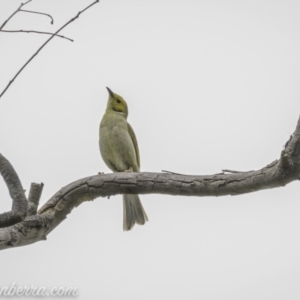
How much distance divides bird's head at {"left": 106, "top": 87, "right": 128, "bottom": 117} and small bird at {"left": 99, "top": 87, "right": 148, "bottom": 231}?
0.79 feet

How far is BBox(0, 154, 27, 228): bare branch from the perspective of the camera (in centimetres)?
333

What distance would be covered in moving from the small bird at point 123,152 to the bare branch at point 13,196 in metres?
3.45

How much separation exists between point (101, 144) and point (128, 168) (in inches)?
19.2

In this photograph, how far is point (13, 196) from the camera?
336cm

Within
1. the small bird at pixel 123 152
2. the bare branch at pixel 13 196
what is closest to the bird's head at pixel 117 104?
the small bird at pixel 123 152

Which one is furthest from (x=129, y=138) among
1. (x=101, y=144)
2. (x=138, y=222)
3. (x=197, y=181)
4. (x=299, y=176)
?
(x=299, y=176)

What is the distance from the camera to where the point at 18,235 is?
3734mm

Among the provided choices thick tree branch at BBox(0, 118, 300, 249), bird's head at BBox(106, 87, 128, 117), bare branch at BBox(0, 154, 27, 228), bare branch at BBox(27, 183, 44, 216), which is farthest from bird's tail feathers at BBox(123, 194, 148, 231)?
bare branch at BBox(0, 154, 27, 228)

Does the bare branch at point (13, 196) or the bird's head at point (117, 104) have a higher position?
the bird's head at point (117, 104)

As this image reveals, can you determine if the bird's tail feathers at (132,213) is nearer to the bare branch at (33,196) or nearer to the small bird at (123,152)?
the small bird at (123,152)

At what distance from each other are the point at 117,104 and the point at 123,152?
3.35ft

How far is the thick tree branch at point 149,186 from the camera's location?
3.49 m

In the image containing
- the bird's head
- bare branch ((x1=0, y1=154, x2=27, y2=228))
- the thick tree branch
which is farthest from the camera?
the bird's head

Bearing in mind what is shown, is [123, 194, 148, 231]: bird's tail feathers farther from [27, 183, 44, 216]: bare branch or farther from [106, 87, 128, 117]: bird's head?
[27, 183, 44, 216]: bare branch
